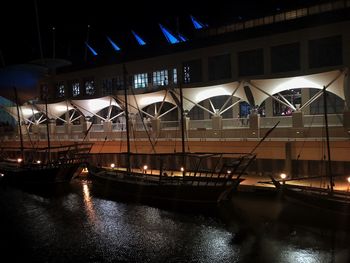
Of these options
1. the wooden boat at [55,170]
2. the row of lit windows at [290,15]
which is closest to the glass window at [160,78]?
the row of lit windows at [290,15]

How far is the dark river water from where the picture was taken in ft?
50.9

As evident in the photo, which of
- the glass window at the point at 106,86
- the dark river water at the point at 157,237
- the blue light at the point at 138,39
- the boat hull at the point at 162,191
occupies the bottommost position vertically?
the dark river water at the point at 157,237

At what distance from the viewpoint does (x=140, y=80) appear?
43.9 meters

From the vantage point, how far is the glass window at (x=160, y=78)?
41.4 metres

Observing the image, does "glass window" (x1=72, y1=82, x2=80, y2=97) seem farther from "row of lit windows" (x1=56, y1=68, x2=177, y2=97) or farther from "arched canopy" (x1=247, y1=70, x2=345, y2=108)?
"arched canopy" (x1=247, y1=70, x2=345, y2=108)

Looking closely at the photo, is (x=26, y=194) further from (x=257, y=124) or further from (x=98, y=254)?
(x=257, y=124)

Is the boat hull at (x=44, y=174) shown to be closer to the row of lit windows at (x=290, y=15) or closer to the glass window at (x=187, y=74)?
the glass window at (x=187, y=74)

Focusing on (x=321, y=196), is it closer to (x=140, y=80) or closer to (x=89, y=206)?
(x=89, y=206)

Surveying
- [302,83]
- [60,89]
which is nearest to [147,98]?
[302,83]

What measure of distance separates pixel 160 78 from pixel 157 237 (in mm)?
26618

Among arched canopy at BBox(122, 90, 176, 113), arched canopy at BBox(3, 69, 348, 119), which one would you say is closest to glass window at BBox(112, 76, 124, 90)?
arched canopy at BBox(3, 69, 348, 119)

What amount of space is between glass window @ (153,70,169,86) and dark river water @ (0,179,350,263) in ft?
66.6

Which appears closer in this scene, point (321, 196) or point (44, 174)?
point (321, 196)

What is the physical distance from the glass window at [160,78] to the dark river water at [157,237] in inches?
799
